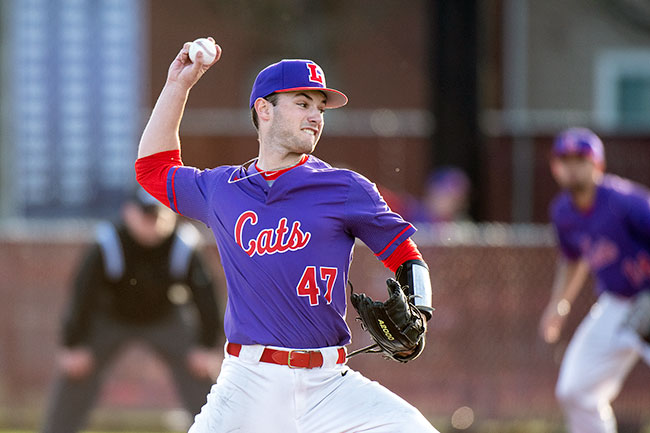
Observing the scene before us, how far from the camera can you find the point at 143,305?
8.58 metres

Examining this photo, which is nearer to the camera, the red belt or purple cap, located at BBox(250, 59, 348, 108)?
the red belt

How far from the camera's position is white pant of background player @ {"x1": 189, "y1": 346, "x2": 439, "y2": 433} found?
16.3 ft

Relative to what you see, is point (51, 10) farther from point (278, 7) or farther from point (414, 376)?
point (414, 376)

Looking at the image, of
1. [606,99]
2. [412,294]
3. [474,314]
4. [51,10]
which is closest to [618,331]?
[474,314]

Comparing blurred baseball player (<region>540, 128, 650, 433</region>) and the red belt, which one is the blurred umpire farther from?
the red belt

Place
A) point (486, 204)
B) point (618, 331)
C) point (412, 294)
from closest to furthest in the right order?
point (412, 294)
point (618, 331)
point (486, 204)

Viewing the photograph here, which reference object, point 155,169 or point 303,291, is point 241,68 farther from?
point 303,291

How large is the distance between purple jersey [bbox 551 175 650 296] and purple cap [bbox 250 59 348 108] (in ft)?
12.1

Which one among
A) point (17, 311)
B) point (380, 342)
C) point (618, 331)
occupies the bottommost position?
point (17, 311)

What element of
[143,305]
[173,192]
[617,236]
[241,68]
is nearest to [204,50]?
[173,192]

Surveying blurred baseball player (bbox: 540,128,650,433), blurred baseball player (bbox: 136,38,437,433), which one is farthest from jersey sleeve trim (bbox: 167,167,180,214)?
blurred baseball player (bbox: 540,128,650,433)

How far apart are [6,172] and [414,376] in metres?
10.3

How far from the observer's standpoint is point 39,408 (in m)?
10.6

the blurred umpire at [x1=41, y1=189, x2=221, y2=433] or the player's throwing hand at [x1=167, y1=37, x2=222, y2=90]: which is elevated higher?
the player's throwing hand at [x1=167, y1=37, x2=222, y2=90]
